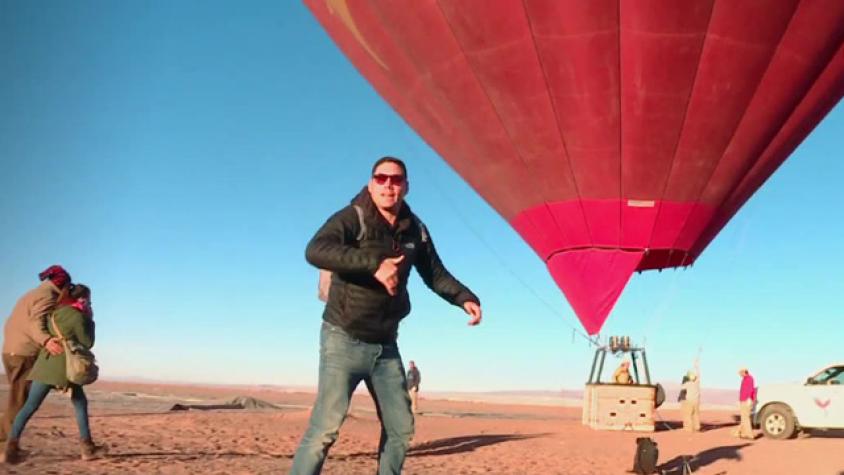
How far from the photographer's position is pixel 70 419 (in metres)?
12.1

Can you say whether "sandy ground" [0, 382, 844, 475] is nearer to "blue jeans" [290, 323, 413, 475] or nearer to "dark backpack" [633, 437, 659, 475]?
"dark backpack" [633, 437, 659, 475]

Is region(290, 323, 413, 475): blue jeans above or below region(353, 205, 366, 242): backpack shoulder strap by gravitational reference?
below

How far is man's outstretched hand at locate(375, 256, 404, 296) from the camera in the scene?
3334mm

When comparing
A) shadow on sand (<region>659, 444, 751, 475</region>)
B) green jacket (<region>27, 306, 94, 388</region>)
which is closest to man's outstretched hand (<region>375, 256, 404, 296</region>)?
green jacket (<region>27, 306, 94, 388</region>)

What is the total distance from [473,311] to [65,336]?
434 centimetres

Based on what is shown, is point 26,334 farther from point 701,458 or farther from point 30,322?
point 701,458

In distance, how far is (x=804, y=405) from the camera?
48.4ft

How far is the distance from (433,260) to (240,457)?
5128 mm

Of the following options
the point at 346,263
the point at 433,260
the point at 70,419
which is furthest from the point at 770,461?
the point at 70,419

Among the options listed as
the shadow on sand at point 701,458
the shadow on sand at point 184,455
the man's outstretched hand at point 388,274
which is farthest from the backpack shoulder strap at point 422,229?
the shadow on sand at point 701,458

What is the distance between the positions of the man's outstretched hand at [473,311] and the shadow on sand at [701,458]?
6.20m

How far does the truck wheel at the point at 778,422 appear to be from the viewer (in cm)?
1480

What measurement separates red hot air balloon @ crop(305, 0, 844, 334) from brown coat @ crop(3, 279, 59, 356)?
24.7 feet

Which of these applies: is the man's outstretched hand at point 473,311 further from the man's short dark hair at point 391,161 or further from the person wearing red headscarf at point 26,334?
the person wearing red headscarf at point 26,334
